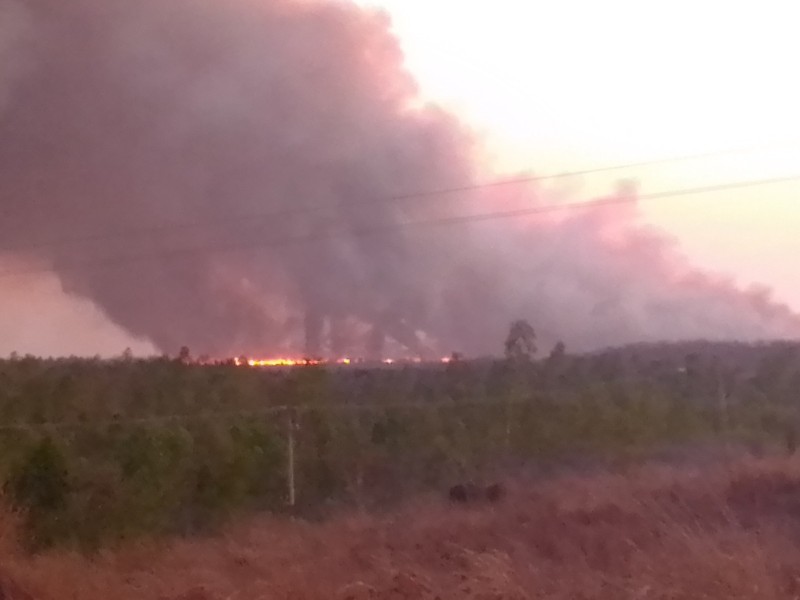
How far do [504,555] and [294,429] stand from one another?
1015 centimetres

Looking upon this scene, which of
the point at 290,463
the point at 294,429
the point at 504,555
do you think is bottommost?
the point at 504,555

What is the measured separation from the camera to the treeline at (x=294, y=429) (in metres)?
14.5

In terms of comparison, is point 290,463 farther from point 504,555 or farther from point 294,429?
point 504,555

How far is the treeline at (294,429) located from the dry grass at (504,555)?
1.82 metres

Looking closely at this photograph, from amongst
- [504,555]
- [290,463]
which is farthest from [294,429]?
[504,555]

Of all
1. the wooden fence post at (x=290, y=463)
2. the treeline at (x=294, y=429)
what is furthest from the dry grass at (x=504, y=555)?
the wooden fence post at (x=290, y=463)

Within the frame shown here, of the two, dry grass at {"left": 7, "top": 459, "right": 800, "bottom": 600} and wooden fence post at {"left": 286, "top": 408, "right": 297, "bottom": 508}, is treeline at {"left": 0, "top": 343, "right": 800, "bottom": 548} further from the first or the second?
dry grass at {"left": 7, "top": 459, "right": 800, "bottom": 600}

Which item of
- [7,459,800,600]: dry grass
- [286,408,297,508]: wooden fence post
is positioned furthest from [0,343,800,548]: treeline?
[7,459,800,600]: dry grass

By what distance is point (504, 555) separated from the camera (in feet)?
29.5

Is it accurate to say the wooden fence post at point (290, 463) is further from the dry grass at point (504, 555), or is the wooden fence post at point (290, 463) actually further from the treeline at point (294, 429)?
the dry grass at point (504, 555)

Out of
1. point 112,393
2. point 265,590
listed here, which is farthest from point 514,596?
point 112,393

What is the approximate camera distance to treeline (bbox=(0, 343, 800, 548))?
14.5 m

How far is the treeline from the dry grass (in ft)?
5.98

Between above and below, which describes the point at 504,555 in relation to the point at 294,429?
below
